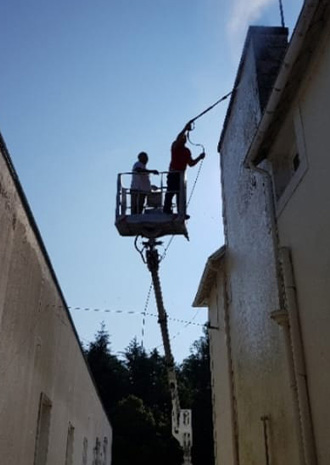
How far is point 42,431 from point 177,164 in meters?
6.12

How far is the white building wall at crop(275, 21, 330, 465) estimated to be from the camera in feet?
19.6

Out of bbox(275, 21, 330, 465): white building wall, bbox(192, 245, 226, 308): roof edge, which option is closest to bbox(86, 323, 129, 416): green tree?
bbox(192, 245, 226, 308): roof edge

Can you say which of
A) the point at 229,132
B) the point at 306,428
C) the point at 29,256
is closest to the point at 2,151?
the point at 29,256

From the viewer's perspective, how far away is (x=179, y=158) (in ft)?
38.9

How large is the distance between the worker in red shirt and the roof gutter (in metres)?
3.34

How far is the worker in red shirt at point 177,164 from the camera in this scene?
11.6 meters

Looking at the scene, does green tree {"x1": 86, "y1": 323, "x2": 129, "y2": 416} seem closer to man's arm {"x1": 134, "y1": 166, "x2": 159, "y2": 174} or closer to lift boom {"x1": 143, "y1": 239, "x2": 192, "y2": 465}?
lift boom {"x1": 143, "y1": 239, "x2": 192, "y2": 465}

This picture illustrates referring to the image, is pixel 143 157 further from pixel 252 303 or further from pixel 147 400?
pixel 147 400

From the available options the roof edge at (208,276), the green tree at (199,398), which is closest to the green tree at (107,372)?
the green tree at (199,398)

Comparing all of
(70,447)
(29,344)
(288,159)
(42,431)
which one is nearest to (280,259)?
(288,159)

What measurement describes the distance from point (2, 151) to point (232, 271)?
6.80m

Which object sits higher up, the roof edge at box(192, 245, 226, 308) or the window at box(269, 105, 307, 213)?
the roof edge at box(192, 245, 226, 308)

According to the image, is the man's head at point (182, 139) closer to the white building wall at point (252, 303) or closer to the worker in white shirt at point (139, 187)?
the worker in white shirt at point (139, 187)

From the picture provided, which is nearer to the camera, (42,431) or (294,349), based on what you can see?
(294,349)
